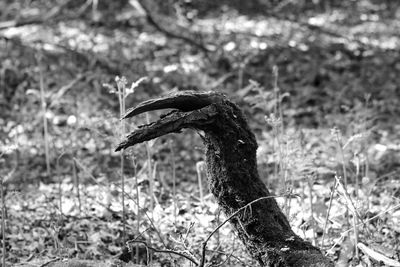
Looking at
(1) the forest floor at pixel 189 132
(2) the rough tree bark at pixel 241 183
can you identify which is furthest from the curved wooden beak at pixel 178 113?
(1) the forest floor at pixel 189 132

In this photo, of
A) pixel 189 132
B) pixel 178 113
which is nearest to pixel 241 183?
pixel 178 113

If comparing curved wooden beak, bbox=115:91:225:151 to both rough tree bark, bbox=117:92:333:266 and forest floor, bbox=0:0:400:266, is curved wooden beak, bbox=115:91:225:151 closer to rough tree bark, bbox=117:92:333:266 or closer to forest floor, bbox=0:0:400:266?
rough tree bark, bbox=117:92:333:266

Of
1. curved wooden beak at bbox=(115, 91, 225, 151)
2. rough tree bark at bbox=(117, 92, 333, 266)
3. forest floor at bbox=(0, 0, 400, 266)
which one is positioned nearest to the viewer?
curved wooden beak at bbox=(115, 91, 225, 151)

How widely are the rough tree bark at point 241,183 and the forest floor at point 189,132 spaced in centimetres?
18

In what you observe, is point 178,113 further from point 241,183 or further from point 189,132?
point 189,132

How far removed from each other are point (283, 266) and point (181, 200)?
1625mm

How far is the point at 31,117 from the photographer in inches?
245

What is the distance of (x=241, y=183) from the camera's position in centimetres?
279

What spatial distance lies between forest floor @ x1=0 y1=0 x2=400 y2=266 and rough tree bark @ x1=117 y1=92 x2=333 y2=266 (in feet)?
0.59

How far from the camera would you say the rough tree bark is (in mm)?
2641

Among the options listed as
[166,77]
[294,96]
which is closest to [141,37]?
[166,77]

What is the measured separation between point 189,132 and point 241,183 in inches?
133

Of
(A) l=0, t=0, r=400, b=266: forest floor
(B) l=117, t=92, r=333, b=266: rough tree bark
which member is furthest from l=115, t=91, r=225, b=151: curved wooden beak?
(A) l=0, t=0, r=400, b=266: forest floor

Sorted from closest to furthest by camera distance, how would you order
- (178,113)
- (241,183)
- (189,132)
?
(178,113) → (241,183) → (189,132)
